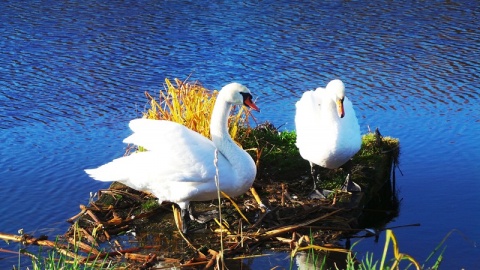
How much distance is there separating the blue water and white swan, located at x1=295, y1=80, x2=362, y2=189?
0.86 m

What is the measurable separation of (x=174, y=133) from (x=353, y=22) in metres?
9.37

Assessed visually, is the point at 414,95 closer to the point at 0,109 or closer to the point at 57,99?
the point at 57,99

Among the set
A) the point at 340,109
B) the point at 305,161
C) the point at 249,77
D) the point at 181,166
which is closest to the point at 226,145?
the point at 181,166

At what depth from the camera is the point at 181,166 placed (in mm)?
6250

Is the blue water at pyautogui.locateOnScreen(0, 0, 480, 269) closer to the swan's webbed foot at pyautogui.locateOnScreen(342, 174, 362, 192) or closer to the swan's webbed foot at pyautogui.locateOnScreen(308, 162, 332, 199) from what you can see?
the swan's webbed foot at pyautogui.locateOnScreen(342, 174, 362, 192)

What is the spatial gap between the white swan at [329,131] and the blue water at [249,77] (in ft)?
2.84

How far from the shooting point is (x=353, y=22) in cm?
1508

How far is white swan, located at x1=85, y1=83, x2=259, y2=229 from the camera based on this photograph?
6.26 meters

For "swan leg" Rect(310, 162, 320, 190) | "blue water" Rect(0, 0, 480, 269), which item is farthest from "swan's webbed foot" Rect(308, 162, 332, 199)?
"blue water" Rect(0, 0, 480, 269)

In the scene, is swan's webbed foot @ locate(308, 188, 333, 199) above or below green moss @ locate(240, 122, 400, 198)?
below

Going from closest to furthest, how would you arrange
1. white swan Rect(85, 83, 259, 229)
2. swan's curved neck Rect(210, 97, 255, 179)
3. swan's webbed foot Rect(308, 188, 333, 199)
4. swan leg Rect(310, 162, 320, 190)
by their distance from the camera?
white swan Rect(85, 83, 259, 229), swan's curved neck Rect(210, 97, 255, 179), swan's webbed foot Rect(308, 188, 333, 199), swan leg Rect(310, 162, 320, 190)

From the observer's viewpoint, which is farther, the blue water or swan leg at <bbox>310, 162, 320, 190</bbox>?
the blue water

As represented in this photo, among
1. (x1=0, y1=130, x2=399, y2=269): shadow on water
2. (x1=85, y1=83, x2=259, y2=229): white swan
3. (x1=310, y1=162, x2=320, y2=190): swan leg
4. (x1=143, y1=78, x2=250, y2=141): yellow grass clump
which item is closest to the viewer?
(x1=0, y1=130, x2=399, y2=269): shadow on water

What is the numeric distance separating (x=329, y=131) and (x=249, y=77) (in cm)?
466
